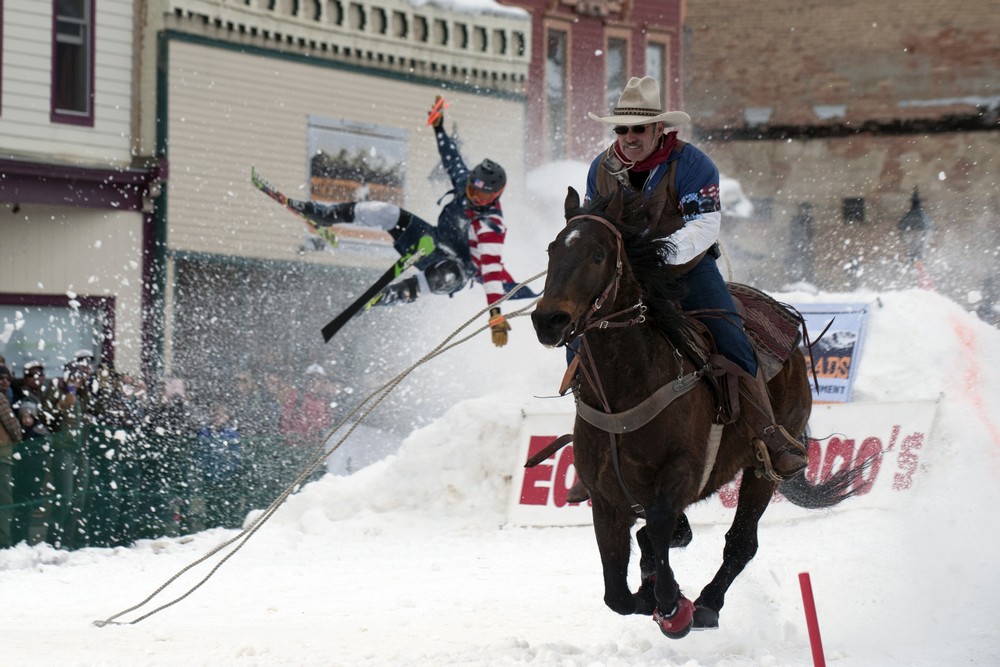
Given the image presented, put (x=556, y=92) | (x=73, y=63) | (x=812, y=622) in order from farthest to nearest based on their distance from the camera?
(x=556, y=92)
(x=73, y=63)
(x=812, y=622)

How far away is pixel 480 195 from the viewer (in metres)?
13.1

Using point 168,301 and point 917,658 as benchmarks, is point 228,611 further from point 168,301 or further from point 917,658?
point 168,301

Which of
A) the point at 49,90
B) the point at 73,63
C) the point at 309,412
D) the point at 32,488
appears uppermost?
the point at 73,63

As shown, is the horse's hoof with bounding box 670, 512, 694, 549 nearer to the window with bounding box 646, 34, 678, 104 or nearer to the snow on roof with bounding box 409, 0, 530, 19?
the snow on roof with bounding box 409, 0, 530, 19

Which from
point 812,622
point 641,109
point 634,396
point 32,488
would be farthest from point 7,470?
point 812,622

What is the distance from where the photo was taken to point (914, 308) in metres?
14.1

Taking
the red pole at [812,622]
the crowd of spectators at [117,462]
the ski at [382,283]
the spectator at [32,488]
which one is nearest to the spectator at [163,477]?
the crowd of spectators at [117,462]

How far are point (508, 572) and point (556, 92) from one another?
15.4 meters

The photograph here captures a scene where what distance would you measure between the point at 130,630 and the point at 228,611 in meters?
1.12

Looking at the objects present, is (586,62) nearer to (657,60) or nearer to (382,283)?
(657,60)

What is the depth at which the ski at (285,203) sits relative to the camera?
15289 mm

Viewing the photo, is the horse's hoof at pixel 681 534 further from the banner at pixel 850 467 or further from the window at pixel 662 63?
the window at pixel 662 63

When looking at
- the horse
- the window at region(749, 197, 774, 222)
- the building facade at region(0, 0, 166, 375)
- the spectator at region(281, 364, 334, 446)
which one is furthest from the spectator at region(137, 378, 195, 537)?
the window at region(749, 197, 774, 222)

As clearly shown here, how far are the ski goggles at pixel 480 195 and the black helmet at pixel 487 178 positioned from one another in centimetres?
3
